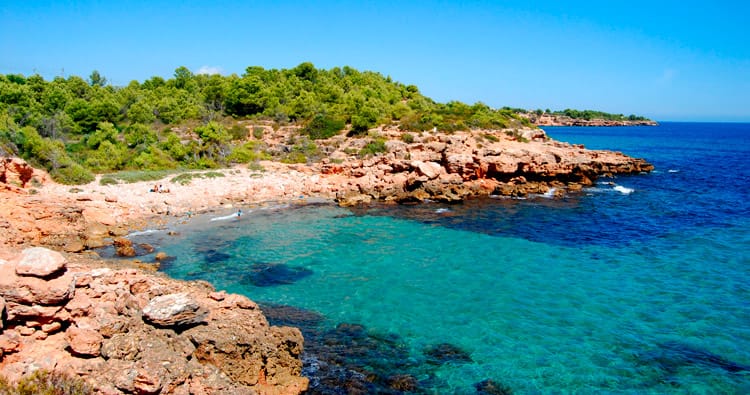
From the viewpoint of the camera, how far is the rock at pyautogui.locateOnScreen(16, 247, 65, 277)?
7.73m

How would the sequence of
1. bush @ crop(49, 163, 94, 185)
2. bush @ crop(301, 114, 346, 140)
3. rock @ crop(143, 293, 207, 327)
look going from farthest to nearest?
bush @ crop(301, 114, 346, 140) → bush @ crop(49, 163, 94, 185) → rock @ crop(143, 293, 207, 327)

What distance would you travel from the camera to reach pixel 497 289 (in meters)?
15.3

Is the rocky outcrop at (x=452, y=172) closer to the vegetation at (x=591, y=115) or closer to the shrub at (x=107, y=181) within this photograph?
the shrub at (x=107, y=181)

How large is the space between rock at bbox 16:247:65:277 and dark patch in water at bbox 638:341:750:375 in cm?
1297

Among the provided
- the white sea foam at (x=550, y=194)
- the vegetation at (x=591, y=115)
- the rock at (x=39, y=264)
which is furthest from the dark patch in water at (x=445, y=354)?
the vegetation at (x=591, y=115)

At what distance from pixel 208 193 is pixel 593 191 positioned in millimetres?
26461

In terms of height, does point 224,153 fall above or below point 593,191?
above

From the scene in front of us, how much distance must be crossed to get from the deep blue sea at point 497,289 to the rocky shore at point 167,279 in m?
1.94

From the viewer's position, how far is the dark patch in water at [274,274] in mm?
15806

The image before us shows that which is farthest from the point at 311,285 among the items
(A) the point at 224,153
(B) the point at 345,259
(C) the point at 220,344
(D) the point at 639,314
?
(A) the point at 224,153

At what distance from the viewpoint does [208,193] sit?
27.1m

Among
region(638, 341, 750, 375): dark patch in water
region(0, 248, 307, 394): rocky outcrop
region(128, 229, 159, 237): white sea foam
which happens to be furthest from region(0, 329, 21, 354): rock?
region(128, 229, 159, 237): white sea foam

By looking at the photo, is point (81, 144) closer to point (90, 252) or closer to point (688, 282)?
point (90, 252)

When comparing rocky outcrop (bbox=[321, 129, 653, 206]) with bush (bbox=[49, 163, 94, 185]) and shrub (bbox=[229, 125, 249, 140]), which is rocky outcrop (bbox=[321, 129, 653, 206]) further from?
bush (bbox=[49, 163, 94, 185])
